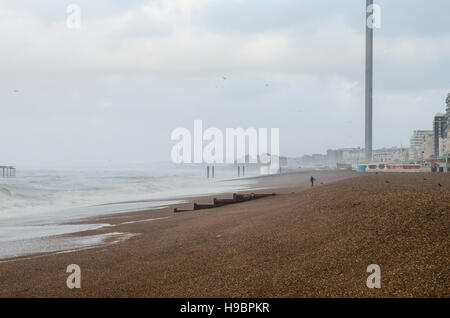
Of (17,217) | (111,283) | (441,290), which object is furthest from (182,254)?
(17,217)

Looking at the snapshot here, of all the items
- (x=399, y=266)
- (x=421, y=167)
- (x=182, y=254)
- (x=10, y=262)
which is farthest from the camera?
(x=421, y=167)

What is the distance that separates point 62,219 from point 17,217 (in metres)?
3.33

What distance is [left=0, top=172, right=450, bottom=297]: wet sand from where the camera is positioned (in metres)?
5.11

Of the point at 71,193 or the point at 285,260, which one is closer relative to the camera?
the point at 285,260

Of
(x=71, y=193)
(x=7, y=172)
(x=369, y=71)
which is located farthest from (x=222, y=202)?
(x=7, y=172)

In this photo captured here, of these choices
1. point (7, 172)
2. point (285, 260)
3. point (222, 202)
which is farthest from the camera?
point (7, 172)

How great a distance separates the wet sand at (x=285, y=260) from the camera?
511 cm

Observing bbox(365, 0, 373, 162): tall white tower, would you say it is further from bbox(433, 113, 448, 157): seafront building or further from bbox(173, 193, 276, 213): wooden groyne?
bbox(173, 193, 276, 213): wooden groyne

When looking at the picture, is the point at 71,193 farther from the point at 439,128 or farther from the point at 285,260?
the point at 439,128

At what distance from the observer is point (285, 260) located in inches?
252

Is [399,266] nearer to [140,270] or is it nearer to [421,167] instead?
[140,270]

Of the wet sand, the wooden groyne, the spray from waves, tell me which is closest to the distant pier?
the spray from waves

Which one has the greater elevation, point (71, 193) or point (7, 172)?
point (71, 193)
